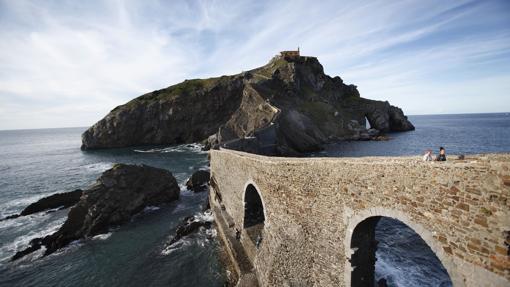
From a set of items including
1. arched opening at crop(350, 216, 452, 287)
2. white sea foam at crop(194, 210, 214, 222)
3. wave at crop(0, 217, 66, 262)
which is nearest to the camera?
arched opening at crop(350, 216, 452, 287)

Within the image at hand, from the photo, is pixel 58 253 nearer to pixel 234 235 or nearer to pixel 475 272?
pixel 234 235

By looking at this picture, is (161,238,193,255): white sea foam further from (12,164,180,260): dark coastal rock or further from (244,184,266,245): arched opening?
(12,164,180,260): dark coastal rock

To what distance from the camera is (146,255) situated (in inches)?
818

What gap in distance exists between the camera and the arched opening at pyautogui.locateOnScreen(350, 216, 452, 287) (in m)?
10.3

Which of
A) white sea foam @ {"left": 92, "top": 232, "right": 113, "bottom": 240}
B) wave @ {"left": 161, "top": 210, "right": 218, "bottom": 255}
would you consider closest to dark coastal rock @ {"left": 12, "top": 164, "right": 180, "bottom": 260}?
white sea foam @ {"left": 92, "top": 232, "right": 113, "bottom": 240}

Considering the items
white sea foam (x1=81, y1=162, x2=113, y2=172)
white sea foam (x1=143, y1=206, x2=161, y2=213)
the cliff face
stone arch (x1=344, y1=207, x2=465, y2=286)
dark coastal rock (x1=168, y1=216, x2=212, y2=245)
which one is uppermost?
the cliff face

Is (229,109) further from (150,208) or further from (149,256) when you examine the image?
(149,256)

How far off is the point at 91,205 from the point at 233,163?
16370 mm

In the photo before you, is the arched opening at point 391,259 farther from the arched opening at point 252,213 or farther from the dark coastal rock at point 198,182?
the dark coastal rock at point 198,182

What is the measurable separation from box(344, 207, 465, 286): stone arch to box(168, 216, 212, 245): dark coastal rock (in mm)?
16408

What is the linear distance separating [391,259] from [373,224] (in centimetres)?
957

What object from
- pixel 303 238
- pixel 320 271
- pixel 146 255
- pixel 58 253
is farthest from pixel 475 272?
pixel 58 253

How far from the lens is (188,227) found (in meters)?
23.9

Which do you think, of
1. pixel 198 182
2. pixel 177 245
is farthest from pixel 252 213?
pixel 198 182
